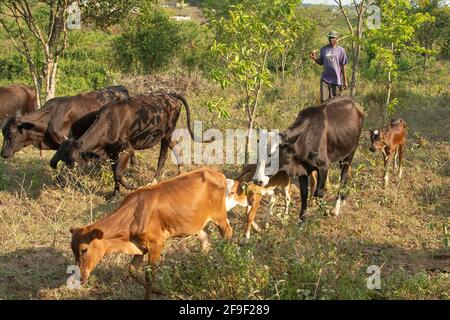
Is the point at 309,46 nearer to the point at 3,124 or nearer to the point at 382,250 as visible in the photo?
the point at 3,124

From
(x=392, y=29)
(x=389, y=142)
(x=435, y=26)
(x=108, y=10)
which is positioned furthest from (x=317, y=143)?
(x=435, y=26)

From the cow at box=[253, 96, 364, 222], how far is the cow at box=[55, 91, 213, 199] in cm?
258

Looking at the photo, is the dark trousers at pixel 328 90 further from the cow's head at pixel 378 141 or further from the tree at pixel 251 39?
the tree at pixel 251 39

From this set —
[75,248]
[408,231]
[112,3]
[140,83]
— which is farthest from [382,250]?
[140,83]

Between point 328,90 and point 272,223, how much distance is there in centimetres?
312

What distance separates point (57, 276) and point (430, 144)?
25.8 feet

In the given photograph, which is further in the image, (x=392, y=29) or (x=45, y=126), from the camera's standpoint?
(x=392, y=29)

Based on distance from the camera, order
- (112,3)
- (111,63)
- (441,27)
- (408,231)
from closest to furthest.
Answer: (408,231)
(112,3)
(111,63)
(441,27)

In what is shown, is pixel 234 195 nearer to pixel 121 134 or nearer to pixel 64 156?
pixel 121 134

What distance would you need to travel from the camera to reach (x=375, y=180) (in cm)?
922

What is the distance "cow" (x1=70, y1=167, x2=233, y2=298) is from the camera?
5.19 meters

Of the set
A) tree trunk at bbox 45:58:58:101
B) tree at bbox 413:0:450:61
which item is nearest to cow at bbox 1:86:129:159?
tree trunk at bbox 45:58:58:101

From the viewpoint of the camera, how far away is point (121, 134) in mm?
8719

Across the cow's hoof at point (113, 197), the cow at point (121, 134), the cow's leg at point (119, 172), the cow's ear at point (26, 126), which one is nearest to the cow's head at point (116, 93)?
the cow at point (121, 134)
